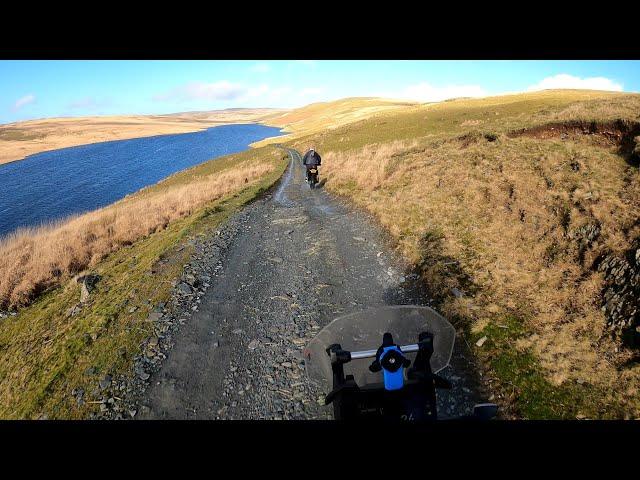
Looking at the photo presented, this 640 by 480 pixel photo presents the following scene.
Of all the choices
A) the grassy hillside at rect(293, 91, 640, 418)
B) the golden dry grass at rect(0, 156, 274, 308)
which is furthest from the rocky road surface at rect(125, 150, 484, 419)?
the golden dry grass at rect(0, 156, 274, 308)

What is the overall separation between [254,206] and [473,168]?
10326mm

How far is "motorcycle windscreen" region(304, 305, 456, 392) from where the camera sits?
334cm

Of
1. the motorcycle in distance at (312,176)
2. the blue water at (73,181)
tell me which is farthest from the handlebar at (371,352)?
the blue water at (73,181)

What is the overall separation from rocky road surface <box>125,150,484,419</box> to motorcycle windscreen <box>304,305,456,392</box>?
2.09 metres

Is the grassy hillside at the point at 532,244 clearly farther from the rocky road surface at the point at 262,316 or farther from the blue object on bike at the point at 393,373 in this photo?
the blue object on bike at the point at 393,373

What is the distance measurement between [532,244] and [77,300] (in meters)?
12.6

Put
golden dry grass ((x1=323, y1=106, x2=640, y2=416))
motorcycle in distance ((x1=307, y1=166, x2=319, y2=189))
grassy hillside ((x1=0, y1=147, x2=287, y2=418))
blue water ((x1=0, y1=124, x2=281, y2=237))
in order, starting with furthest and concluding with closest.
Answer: blue water ((x1=0, y1=124, x2=281, y2=237)), motorcycle in distance ((x1=307, y1=166, x2=319, y2=189)), grassy hillside ((x1=0, y1=147, x2=287, y2=418)), golden dry grass ((x1=323, y1=106, x2=640, y2=416))

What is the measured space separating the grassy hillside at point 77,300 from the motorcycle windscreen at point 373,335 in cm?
447

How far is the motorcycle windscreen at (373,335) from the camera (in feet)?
10.9

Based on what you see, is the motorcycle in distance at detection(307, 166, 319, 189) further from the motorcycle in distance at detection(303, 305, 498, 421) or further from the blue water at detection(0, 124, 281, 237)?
the blue water at detection(0, 124, 281, 237)

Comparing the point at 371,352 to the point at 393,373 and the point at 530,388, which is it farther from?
the point at 530,388

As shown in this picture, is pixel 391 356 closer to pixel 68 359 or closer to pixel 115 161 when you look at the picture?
pixel 68 359

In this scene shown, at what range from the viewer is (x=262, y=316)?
775 centimetres
